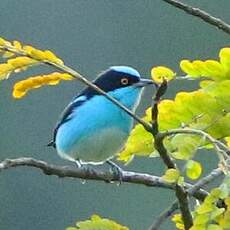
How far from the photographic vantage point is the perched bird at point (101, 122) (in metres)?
2.23

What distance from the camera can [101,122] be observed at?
7.61ft

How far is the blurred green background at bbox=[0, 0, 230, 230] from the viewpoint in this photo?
600 centimetres

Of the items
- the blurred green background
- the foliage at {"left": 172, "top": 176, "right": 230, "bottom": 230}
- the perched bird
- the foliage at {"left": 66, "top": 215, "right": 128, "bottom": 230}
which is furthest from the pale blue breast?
the blurred green background

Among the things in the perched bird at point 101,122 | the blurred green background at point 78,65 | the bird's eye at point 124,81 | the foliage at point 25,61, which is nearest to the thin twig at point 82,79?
the foliage at point 25,61

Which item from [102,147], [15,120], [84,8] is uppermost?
[102,147]

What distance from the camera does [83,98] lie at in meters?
2.43

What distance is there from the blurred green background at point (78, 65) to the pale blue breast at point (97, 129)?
303 centimetres

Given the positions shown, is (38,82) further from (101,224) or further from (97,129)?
(97,129)

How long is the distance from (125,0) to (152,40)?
958 millimetres

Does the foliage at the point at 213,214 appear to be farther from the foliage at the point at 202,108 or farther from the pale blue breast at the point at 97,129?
the pale blue breast at the point at 97,129

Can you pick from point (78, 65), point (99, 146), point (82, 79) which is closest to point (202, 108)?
point (82, 79)

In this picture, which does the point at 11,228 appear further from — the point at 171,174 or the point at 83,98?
the point at 171,174

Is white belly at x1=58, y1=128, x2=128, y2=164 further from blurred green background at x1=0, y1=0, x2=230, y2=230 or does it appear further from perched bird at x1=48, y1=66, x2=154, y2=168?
blurred green background at x1=0, y1=0, x2=230, y2=230

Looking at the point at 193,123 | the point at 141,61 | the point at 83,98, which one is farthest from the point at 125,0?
the point at 193,123
